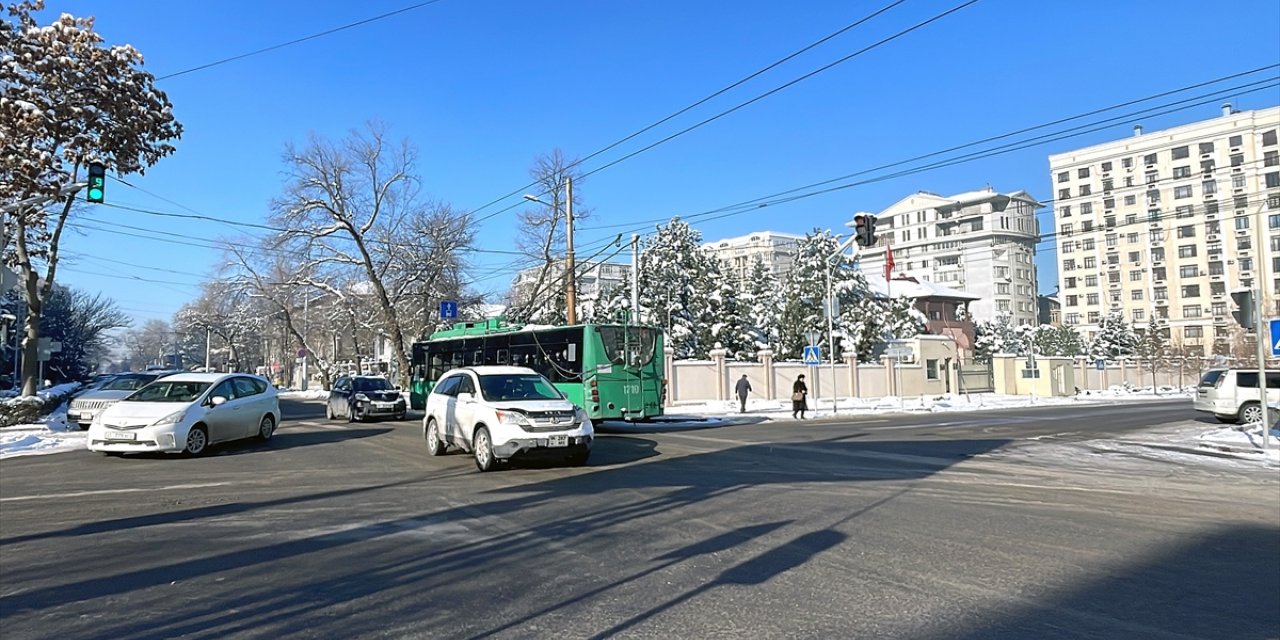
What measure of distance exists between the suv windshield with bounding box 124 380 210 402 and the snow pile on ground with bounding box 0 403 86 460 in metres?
3.46

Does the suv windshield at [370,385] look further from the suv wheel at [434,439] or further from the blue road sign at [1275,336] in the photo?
the blue road sign at [1275,336]

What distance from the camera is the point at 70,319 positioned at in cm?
5788

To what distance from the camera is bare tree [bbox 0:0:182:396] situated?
1916 centimetres

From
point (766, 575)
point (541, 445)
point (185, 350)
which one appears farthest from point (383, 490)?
point (185, 350)

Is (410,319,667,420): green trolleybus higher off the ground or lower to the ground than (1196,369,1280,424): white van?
higher

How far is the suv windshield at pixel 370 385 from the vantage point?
2747 centimetres

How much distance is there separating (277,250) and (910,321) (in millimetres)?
42094

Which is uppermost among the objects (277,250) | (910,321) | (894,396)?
(277,250)

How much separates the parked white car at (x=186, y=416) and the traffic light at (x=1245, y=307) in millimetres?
20703

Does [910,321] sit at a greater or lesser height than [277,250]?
lesser

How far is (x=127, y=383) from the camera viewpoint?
938 inches

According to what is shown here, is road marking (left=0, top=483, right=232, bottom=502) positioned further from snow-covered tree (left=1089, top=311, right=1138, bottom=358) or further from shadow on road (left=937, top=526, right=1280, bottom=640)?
snow-covered tree (left=1089, top=311, right=1138, bottom=358)

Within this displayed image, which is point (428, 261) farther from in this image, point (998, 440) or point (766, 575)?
point (766, 575)

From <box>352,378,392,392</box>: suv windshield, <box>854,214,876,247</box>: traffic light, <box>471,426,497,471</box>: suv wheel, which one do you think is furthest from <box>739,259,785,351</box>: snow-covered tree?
<box>471,426,497,471</box>: suv wheel
